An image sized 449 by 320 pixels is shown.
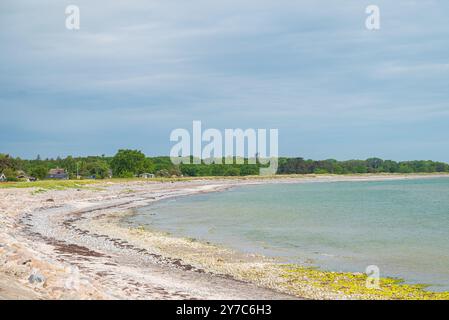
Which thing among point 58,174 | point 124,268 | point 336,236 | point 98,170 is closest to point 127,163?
point 98,170

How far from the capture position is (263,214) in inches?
1857

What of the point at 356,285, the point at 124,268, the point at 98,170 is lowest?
the point at 356,285

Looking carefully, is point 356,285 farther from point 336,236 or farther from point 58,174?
point 58,174

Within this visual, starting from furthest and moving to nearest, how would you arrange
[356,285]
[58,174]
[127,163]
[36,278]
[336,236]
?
[58,174] → [127,163] → [336,236] → [356,285] → [36,278]

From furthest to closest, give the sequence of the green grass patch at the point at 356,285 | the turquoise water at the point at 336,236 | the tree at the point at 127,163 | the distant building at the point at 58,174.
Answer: the distant building at the point at 58,174
the tree at the point at 127,163
the turquoise water at the point at 336,236
the green grass patch at the point at 356,285

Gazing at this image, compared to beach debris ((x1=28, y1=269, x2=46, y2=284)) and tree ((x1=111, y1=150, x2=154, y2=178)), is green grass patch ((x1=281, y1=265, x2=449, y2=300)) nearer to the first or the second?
beach debris ((x1=28, y1=269, x2=46, y2=284))

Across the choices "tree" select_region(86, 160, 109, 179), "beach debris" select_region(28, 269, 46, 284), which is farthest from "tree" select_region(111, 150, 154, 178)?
"beach debris" select_region(28, 269, 46, 284)

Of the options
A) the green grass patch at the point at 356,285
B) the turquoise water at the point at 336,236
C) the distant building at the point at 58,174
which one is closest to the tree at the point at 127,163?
the distant building at the point at 58,174

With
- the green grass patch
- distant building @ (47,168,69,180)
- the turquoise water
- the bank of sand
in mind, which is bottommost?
the turquoise water

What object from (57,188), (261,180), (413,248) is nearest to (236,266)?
(413,248)

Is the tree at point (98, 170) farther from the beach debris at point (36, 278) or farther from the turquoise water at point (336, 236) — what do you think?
the beach debris at point (36, 278)

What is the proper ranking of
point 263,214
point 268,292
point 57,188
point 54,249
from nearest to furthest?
point 268,292
point 54,249
point 263,214
point 57,188
